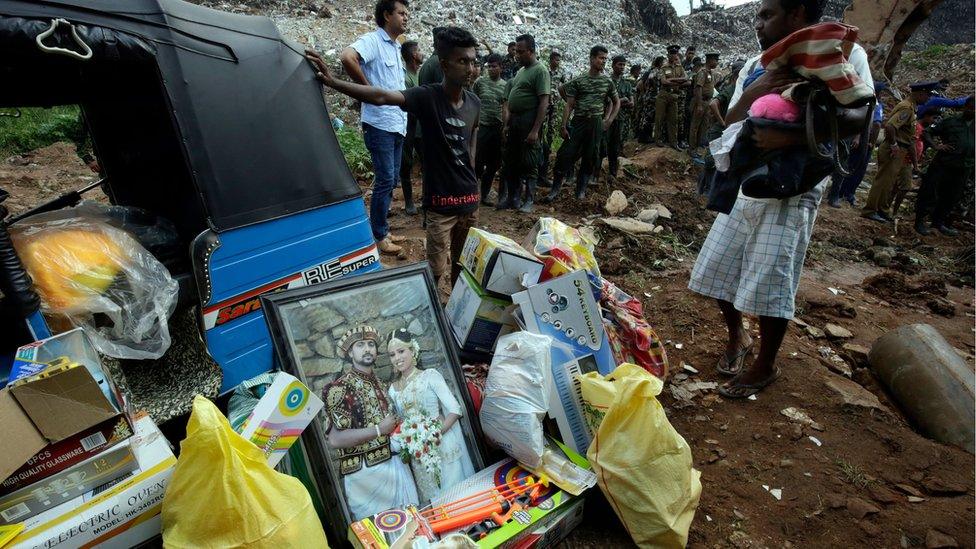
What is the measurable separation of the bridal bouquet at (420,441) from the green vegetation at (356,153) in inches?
211

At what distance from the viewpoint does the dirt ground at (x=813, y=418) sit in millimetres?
1999

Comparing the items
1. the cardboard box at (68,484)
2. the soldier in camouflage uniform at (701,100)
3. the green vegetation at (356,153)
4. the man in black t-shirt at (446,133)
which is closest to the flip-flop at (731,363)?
the man in black t-shirt at (446,133)

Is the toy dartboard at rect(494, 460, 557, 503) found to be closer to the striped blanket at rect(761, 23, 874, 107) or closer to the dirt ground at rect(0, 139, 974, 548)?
the dirt ground at rect(0, 139, 974, 548)

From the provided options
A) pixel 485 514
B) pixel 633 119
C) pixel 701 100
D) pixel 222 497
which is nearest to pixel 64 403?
pixel 222 497

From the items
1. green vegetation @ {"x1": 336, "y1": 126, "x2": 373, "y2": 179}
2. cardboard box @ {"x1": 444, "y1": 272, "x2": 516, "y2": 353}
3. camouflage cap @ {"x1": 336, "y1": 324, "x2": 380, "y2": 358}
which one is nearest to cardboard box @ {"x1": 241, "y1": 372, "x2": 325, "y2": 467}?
camouflage cap @ {"x1": 336, "y1": 324, "x2": 380, "y2": 358}

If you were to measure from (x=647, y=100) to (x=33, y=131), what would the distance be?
488 inches

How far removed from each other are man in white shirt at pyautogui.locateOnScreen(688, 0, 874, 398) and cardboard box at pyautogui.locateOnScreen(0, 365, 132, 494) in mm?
2678

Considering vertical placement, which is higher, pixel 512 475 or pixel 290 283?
pixel 290 283

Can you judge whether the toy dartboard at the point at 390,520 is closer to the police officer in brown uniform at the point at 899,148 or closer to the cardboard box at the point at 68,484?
the cardboard box at the point at 68,484

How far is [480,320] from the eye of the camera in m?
2.55

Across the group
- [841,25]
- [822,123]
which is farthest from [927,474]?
[841,25]

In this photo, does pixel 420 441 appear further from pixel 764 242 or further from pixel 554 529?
pixel 764 242

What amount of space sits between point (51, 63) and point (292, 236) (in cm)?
108

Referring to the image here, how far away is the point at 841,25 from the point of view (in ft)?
6.24
